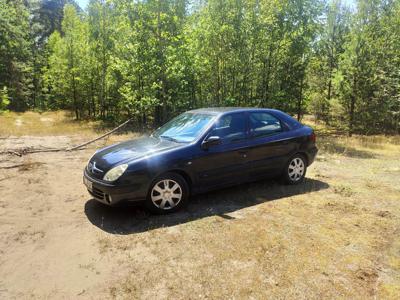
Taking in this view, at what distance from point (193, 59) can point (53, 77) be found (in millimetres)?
16731

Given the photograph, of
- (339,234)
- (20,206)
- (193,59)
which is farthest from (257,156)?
(193,59)

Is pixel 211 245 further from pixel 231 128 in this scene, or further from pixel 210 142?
pixel 231 128

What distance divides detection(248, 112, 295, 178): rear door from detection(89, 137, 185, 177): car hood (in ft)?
4.70

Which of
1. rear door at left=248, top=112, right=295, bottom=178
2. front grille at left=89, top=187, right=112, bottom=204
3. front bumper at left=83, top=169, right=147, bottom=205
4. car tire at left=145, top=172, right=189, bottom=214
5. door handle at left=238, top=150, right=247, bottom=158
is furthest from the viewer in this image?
rear door at left=248, top=112, right=295, bottom=178

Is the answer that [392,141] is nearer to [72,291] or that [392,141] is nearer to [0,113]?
[72,291]

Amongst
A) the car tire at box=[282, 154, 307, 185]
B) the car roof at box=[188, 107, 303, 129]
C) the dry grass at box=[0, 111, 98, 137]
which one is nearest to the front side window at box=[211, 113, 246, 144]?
the car roof at box=[188, 107, 303, 129]

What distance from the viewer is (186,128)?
18.4 feet

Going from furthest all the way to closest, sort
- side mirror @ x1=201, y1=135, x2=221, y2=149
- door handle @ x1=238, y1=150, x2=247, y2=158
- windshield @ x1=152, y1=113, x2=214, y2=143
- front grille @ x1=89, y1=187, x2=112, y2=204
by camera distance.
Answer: door handle @ x1=238, y1=150, x2=247, y2=158 → windshield @ x1=152, y1=113, x2=214, y2=143 → side mirror @ x1=201, y1=135, x2=221, y2=149 → front grille @ x1=89, y1=187, x2=112, y2=204

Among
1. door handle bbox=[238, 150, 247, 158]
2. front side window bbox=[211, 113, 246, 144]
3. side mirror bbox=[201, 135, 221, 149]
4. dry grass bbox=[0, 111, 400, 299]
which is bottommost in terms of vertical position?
dry grass bbox=[0, 111, 400, 299]

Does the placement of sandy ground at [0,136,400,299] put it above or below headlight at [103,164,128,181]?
below

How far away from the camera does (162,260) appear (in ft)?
12.0

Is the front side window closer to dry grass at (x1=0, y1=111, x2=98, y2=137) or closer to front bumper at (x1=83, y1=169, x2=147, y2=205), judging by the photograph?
front bumper at (x1=83, y1=169, x2=147, y2=205)

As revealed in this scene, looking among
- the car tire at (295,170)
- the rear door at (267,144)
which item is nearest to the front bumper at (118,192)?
the rear door at (267,144)

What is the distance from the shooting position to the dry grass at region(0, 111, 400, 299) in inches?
125
